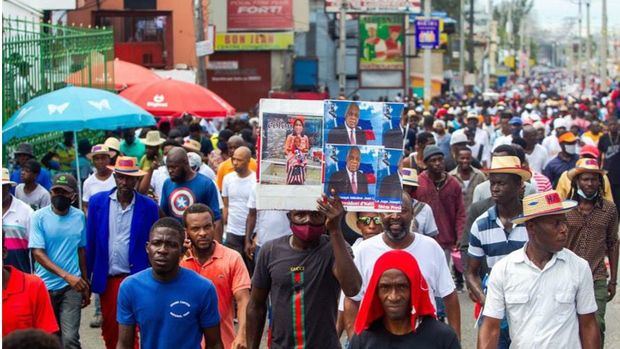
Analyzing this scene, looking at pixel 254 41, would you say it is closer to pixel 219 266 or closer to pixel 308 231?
pixel 219 266

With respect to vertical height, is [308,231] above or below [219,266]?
above

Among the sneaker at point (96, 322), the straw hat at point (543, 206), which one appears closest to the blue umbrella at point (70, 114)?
the sneaker at point (96, 322)

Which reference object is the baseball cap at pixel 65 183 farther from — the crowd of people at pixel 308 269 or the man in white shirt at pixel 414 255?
the man in white shirt at pixel 414 255

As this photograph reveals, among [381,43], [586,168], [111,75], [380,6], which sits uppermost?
[380,6]

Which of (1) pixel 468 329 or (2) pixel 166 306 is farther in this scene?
(1) pixel 468 329

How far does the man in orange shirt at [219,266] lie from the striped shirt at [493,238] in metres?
1.50

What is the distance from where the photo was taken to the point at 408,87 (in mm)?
56000

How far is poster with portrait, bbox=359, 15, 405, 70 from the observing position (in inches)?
2144

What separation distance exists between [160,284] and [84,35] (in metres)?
14.9

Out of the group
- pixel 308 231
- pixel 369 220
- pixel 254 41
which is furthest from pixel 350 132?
pixel 254 41

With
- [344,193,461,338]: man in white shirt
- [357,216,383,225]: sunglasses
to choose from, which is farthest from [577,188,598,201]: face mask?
[344,193,461,338]: man in white shirt

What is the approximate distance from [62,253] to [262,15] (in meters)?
35.1

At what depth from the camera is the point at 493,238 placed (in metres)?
8.23

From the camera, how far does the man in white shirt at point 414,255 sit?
7727 millimetres
